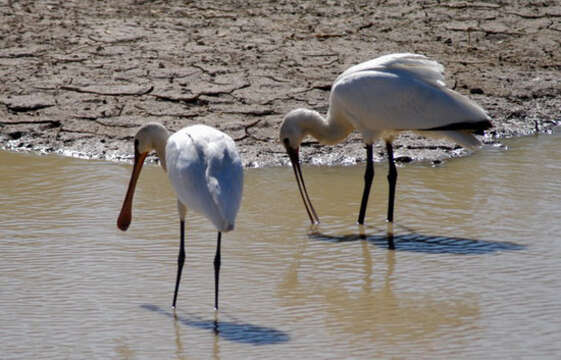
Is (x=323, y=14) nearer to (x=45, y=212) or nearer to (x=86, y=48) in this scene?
(x=86, y=48)

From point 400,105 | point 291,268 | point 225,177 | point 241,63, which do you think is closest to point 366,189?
point 400,105

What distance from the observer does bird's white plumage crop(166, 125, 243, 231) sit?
479 cm

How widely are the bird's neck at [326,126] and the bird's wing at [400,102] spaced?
0.80 feet

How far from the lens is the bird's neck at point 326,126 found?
23.3ft

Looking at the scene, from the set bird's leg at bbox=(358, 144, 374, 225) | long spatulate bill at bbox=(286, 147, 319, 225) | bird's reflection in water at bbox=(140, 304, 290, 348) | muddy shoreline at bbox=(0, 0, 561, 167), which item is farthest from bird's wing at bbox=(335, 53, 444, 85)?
bird's reflection in water at bbox=(140, 304, 290, 348)

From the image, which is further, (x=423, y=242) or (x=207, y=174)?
(x=423, y=242)

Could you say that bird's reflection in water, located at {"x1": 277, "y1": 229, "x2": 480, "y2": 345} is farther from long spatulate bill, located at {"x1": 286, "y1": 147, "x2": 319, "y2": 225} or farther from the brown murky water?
long spatulate bill, located at {"x1": 286, "y1": 147, "x2": 319, "y2": 225}

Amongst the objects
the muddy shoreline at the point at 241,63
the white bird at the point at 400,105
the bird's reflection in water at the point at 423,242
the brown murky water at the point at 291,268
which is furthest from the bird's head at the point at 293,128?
the muddy shoreline at the point at 241,63

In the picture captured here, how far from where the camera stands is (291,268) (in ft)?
19.0

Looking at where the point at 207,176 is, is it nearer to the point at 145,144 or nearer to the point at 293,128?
the point at 145,144

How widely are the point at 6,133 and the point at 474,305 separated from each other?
16.1 feet

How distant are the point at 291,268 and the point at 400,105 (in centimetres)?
158

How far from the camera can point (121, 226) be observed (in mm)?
5812

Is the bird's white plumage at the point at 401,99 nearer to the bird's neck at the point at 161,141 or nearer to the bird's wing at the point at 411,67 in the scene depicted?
the bird's wing at the point at 411,67
